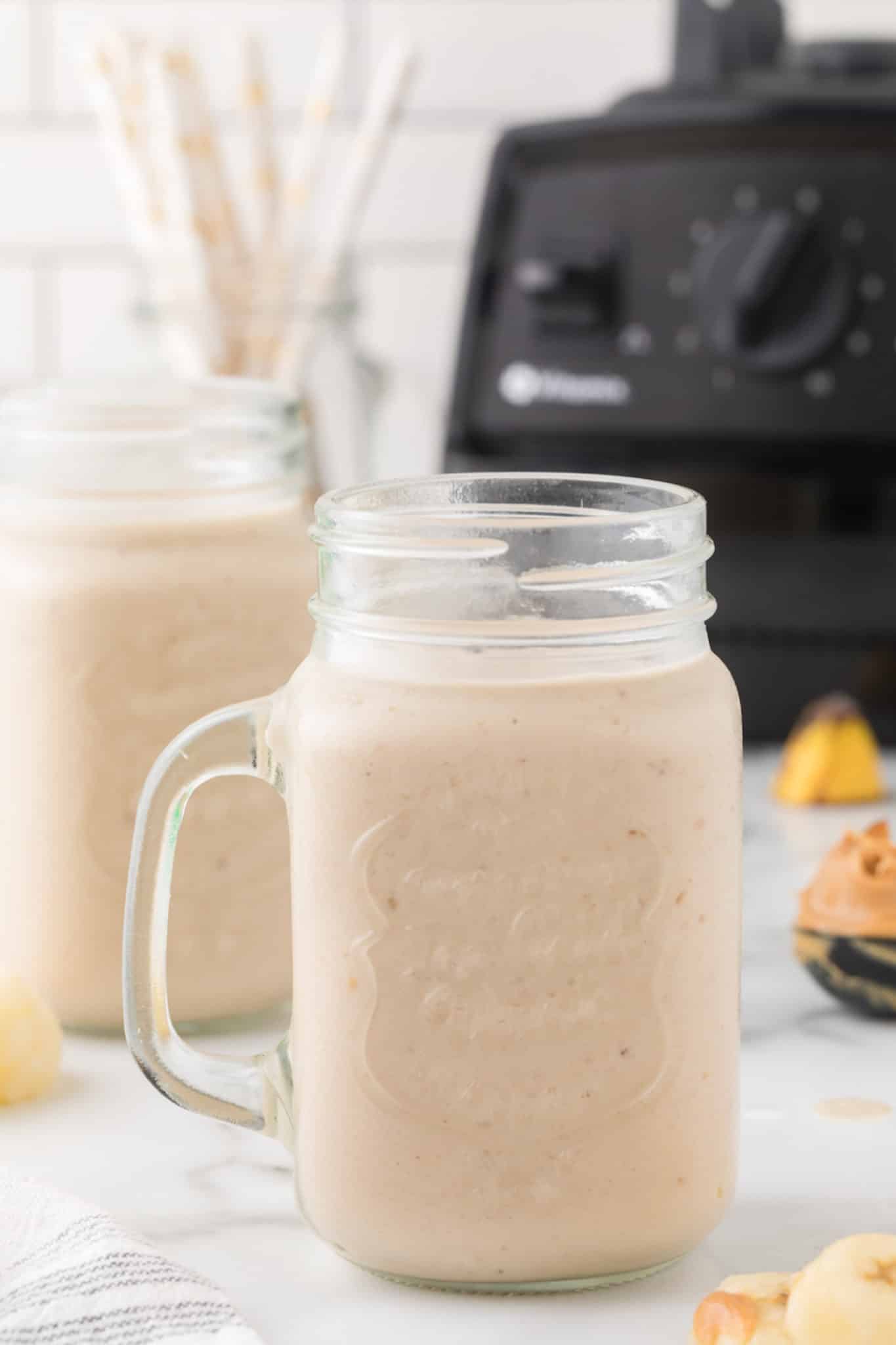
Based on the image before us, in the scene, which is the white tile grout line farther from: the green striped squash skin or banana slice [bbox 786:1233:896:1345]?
banana slice [bbox 786:1233:896:1345]

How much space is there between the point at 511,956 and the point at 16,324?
126 centimetres

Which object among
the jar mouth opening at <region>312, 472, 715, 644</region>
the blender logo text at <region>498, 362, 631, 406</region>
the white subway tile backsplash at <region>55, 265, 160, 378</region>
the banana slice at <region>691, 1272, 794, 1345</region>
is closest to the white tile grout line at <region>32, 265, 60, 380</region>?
the white subway tile backsplash at <region>55, 265, 160, 378</region>

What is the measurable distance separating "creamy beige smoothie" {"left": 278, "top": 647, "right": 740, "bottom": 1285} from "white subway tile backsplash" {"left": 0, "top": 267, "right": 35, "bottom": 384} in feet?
3.94

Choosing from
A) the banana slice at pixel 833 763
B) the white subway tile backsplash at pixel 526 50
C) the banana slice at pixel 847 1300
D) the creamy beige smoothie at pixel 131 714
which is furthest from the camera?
the white subway tile backsplash at pixel 526 50

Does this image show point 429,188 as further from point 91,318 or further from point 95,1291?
point 95,1291

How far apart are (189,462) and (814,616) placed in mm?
522

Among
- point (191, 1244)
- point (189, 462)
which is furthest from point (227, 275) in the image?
point (191, 1244)

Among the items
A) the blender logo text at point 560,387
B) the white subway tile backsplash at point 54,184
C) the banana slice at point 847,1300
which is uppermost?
the white subway tile backsplash at point 54,184

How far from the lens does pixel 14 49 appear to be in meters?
1.59

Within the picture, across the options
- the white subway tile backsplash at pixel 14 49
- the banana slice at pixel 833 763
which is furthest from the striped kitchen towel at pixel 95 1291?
the white subway tile backsplash at pixel 14 49

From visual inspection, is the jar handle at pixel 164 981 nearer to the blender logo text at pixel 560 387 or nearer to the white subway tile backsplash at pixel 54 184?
the blender logo text at pixel 560 387

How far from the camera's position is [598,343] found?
1.13m

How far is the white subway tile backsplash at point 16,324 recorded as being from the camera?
64.1 inches

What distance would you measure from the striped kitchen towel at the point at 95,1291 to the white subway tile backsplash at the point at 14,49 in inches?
49.9
